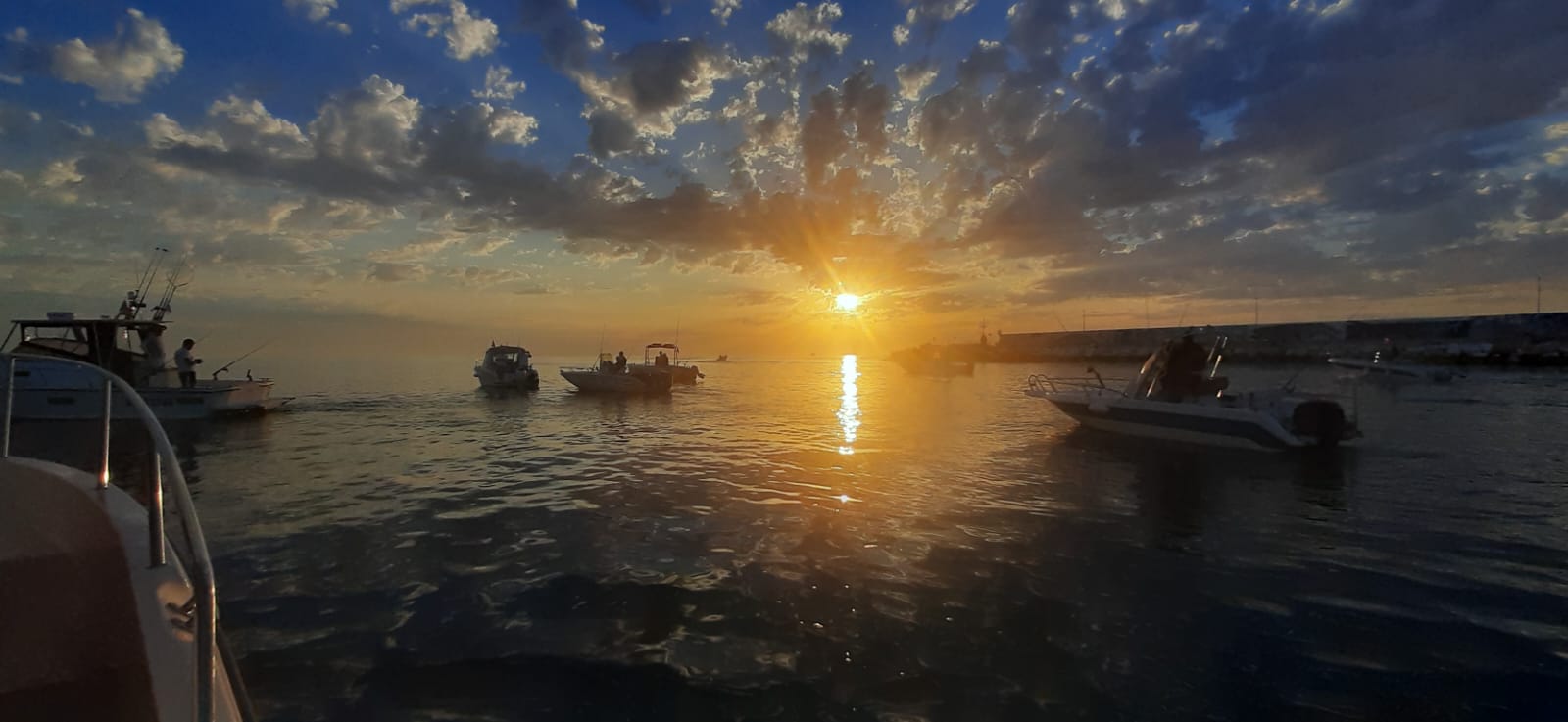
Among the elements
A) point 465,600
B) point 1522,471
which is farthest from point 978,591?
point 1522,471

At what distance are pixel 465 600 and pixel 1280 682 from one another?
25.6 feet

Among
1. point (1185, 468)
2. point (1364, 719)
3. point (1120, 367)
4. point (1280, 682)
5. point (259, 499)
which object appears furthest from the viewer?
point (1120, 367)

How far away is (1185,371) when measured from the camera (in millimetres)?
19906

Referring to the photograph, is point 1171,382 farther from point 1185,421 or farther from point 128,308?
point 128,308

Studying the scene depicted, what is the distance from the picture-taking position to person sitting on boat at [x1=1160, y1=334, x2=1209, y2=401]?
64.8 ft

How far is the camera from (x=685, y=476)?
14.6 metres

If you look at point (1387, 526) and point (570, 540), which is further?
point (1387, 526)

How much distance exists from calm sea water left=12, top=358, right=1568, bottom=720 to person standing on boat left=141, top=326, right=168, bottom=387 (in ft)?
40.6

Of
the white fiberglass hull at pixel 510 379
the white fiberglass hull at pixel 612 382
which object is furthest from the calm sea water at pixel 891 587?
the white fiberglass hull at pixel 510 379

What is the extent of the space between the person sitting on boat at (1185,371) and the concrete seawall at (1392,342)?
5112 cm

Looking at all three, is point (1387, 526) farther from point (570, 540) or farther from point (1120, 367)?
point (1120, 367)

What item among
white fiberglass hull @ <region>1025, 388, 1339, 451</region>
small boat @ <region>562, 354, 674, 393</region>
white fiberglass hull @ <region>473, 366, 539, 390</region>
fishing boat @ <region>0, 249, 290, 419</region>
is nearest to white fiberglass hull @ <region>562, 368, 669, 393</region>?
small boat @ <region>562, 354, 674, 393</region>

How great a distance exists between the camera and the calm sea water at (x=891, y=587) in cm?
536

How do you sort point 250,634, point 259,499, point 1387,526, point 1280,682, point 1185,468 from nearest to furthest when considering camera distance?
point 1280,682, point 250,634, point 1387,526, point 259,499, point 1185,468
